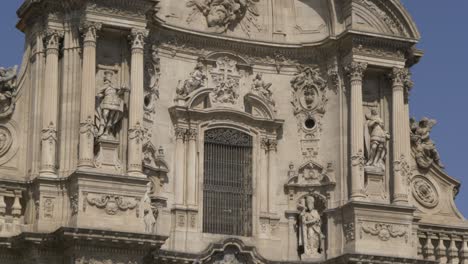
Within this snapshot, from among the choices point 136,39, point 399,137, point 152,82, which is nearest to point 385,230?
point 399,137

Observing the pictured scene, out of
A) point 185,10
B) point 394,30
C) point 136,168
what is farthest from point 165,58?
point 394,30

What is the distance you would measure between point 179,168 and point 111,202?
2852 mm

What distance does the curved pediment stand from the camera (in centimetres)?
3005

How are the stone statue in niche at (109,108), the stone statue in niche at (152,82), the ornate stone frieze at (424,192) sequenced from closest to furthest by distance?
the stone statue in niche at (109,108) < the stone statue in niche at (152,82) < the ornate stone frieze at (424,192)

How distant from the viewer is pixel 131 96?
27438mm

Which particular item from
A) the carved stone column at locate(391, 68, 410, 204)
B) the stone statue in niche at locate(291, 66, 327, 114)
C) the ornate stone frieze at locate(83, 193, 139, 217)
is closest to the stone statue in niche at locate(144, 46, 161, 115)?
the ornate stone frieze at locate(83, 193, 139, 217)

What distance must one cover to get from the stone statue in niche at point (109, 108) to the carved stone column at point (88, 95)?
266 millimetres

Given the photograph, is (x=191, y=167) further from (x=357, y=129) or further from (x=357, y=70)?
(x=357, y=70)

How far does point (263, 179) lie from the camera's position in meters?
29.7

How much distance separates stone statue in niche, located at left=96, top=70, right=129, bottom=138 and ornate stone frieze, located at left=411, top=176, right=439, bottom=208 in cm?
744

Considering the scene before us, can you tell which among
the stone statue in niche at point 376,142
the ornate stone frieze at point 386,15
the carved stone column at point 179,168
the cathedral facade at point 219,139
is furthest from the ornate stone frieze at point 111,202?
the ornate stone frieze at point 386,15

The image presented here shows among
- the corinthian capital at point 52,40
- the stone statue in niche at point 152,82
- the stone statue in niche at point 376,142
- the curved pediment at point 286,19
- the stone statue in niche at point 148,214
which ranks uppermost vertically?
the curved pediment at point 286,19

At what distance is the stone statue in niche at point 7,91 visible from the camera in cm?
2770

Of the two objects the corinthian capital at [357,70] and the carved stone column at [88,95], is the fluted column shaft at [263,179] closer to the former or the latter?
the corinthian capital at [357,70]
